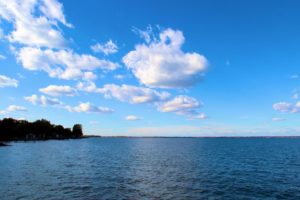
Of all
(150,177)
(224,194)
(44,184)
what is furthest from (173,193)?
(44,184)

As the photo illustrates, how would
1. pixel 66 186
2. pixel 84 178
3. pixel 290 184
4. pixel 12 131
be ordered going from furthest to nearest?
pixel 12 131
pixel 84 178
pixel 290 184
pixel 66 186

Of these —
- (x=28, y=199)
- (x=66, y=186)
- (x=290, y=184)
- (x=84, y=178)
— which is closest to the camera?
(x=28, y=199)

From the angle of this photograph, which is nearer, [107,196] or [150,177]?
[107,196]

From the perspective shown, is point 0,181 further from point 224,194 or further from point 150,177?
point 224,194

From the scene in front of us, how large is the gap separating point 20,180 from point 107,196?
16.9 m

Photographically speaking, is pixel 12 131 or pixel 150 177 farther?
pixel 12 131

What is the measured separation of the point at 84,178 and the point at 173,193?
1773 cm

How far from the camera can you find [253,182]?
44469mm

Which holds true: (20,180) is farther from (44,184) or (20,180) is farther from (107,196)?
(107,196)

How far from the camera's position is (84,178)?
47000mm

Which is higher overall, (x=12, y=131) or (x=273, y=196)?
(x=12, y=131)

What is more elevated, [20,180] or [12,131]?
[12,131]

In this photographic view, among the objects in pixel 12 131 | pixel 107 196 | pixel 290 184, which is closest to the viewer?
pixel 107 196

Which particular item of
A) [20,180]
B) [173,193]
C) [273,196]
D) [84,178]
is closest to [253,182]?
[273,196]
